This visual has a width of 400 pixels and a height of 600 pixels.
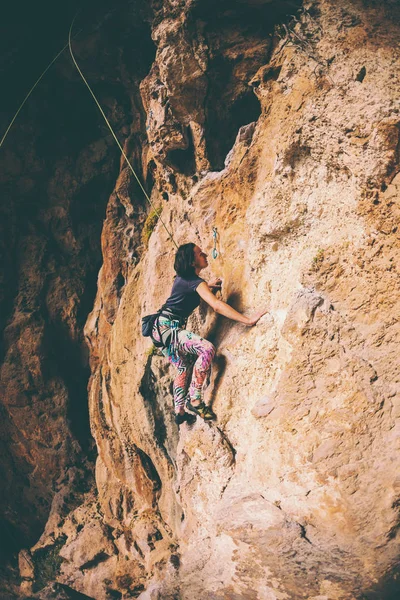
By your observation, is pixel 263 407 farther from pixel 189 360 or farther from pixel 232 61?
pixel 232 61

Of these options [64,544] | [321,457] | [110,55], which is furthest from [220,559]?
[110,55]

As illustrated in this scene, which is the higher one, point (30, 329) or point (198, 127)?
point (198, 127)

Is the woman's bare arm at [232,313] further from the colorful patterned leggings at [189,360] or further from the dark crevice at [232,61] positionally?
the dark crevice at [232,61]

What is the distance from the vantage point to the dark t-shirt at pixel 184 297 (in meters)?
5.30

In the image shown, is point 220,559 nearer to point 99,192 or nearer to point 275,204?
point 275,204

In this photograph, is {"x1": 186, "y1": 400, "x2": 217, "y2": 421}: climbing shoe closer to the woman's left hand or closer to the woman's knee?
the woman's knee

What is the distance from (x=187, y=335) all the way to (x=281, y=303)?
118cm

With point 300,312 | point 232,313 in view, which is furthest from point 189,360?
point 300,312

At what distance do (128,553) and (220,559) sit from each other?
2.97 meters

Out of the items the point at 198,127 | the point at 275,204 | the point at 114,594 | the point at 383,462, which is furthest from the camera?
the point at 114,594

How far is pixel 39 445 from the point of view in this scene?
8867 mm

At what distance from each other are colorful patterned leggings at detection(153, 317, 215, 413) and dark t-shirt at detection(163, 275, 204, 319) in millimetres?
183

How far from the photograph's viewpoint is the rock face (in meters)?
3.93

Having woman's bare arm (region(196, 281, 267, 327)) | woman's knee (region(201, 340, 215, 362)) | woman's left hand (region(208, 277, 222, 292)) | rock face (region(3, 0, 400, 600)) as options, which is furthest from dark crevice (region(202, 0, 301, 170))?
woman's knee (region(201, 340, 215, 362))
